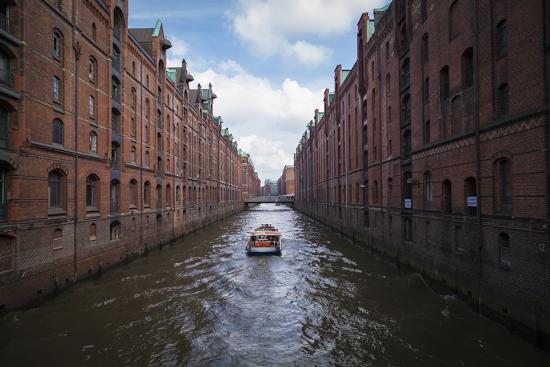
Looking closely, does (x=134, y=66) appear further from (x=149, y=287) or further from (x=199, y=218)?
(x=199, y=218)

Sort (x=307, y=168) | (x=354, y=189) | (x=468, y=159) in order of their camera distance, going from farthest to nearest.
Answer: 1. (x=307, y=168)
2. (x=354, y=189)
3. (x=468, y=159)

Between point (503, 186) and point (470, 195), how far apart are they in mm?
1989

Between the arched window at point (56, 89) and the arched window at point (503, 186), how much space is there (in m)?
17.4

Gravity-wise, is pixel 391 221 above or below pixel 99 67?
below

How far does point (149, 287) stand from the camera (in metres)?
15.6

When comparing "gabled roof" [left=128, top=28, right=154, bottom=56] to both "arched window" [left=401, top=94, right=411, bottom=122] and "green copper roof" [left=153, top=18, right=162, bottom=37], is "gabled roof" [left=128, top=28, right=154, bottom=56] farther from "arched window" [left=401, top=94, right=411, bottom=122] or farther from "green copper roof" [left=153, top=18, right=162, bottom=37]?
"arched window" [left=401, top=94, right=411, bottom=122]

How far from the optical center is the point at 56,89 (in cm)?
1423

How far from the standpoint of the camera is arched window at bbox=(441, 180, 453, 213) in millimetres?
14453

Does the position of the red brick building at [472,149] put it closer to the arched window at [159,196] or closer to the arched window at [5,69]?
the arched window at [5,69]

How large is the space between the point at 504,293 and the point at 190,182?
33.5m

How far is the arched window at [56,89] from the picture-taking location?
14.0m

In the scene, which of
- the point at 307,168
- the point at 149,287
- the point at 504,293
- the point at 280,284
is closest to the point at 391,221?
the point at 280,284

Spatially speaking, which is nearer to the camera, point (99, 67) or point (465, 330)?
point (465, 330)

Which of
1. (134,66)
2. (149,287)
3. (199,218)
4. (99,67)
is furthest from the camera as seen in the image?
(199,218)
